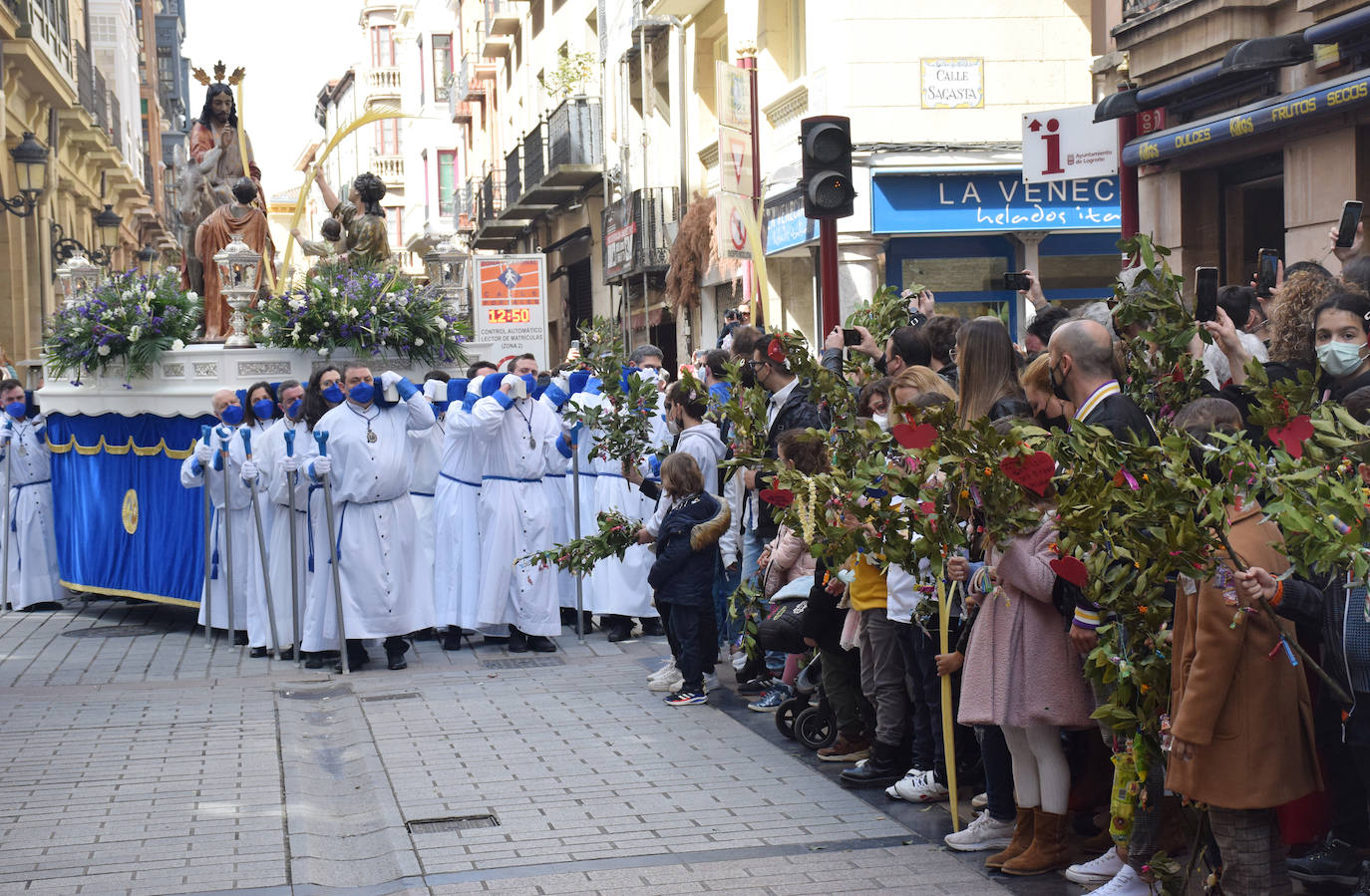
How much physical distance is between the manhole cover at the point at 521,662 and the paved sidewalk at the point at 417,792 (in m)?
0.05

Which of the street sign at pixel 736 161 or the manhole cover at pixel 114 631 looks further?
the street sign at pixel 736 161

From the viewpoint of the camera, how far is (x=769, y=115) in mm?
22016

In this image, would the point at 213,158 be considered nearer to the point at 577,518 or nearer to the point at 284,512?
the point at 284,512

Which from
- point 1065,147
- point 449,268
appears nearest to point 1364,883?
point 1065,147

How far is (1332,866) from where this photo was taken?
16.9 feet

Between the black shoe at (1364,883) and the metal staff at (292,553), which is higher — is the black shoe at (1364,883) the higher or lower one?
the lower one

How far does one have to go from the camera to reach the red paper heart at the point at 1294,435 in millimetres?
4355

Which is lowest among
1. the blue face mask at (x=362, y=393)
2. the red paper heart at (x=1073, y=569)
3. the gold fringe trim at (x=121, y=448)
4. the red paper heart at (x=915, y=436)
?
the red paper heart at (x=1073, y=569)

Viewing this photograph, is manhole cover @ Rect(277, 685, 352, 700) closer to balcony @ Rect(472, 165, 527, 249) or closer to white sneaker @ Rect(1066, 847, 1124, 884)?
white sneaker @ Rect(1066, 847, 1124, 884)

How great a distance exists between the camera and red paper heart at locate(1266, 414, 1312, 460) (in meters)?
4.36

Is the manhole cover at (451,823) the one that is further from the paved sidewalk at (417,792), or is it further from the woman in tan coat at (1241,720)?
the woman in tan coat at (1241,720)

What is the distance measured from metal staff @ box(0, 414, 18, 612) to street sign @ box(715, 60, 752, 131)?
29.1 feet

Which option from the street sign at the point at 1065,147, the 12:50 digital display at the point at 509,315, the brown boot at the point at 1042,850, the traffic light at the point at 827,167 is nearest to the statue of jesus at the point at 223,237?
the 12:50 digital display at the point at 509,315

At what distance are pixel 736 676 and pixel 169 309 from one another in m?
6.19
